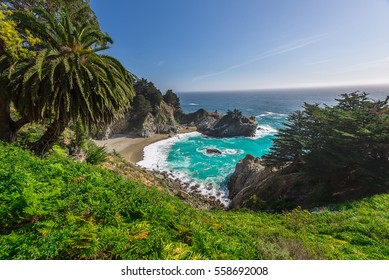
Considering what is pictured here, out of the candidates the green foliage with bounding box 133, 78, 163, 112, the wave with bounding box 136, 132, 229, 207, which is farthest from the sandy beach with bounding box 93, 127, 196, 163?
the green foliage with bounding box 133, 78, 163, 112

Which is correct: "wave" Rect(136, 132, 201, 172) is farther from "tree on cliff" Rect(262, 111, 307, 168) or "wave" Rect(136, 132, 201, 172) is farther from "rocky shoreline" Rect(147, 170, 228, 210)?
"tree on cliff" Rect(262, 111, 307, 168)

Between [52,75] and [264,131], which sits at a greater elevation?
[52,75]

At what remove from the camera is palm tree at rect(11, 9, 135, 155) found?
23.4ft

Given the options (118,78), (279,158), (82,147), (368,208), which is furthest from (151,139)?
(368,208)

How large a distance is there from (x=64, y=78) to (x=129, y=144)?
42391 mm

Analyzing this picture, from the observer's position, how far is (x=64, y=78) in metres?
7.23

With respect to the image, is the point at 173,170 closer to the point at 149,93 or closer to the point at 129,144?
the point at 129,144

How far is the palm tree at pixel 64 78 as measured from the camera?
23.4 feet

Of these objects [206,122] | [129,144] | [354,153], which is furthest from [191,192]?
[206,122]

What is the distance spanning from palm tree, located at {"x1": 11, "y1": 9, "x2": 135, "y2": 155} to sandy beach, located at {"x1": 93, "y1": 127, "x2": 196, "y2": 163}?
3118cm

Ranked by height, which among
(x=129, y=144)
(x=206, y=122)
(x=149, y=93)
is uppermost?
(x=149, y=93)
